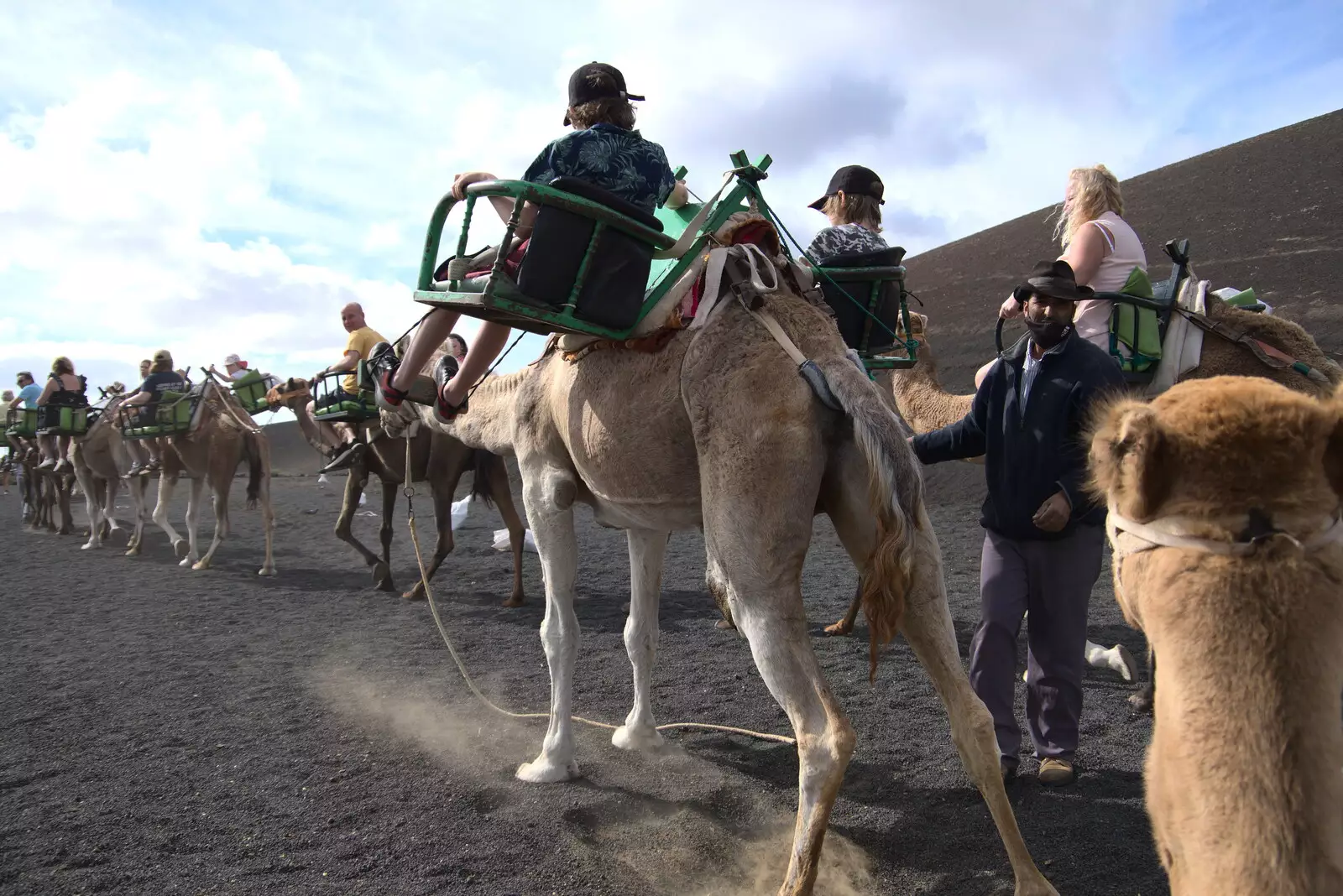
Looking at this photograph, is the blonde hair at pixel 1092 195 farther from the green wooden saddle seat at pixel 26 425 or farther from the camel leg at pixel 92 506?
the green wooden saddle seat at pixel 26 425

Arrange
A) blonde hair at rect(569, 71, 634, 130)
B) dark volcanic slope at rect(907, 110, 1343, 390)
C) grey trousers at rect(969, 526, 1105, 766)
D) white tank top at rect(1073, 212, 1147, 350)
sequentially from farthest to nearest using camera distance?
dark volcanic slope at rect(907, 110, 1343, 390) < white tank top at rect(1073, 212, 1147, 350) < grey trousers at rect(969, 526, 1105, 766) < blonde hair at rect(569, 71, 634, 130)

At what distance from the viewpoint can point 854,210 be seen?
446 cm

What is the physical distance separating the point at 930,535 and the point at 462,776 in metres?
2.51

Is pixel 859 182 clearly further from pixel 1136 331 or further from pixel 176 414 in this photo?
pixel 176 414

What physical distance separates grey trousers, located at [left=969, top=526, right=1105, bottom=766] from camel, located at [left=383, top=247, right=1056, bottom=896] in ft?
2.85

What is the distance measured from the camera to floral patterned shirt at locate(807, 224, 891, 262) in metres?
3.98

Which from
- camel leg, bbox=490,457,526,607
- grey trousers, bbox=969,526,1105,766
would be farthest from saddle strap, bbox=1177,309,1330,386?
camel leg, bbox=490,457,526,607

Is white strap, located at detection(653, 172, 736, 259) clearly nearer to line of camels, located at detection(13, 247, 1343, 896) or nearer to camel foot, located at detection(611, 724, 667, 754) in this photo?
line of camels, located at detection(13, 247, 1343, 896)

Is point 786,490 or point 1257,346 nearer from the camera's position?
A: point 786,490

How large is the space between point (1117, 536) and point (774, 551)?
1.69 metres

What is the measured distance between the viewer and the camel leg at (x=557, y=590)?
4.19 m

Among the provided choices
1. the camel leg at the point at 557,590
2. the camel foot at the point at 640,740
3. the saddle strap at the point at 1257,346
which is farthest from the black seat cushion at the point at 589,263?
the saddle strap at the point at 1257,346

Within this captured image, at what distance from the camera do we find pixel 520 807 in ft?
12.9

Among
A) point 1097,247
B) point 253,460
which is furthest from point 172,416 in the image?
point 1097,247
